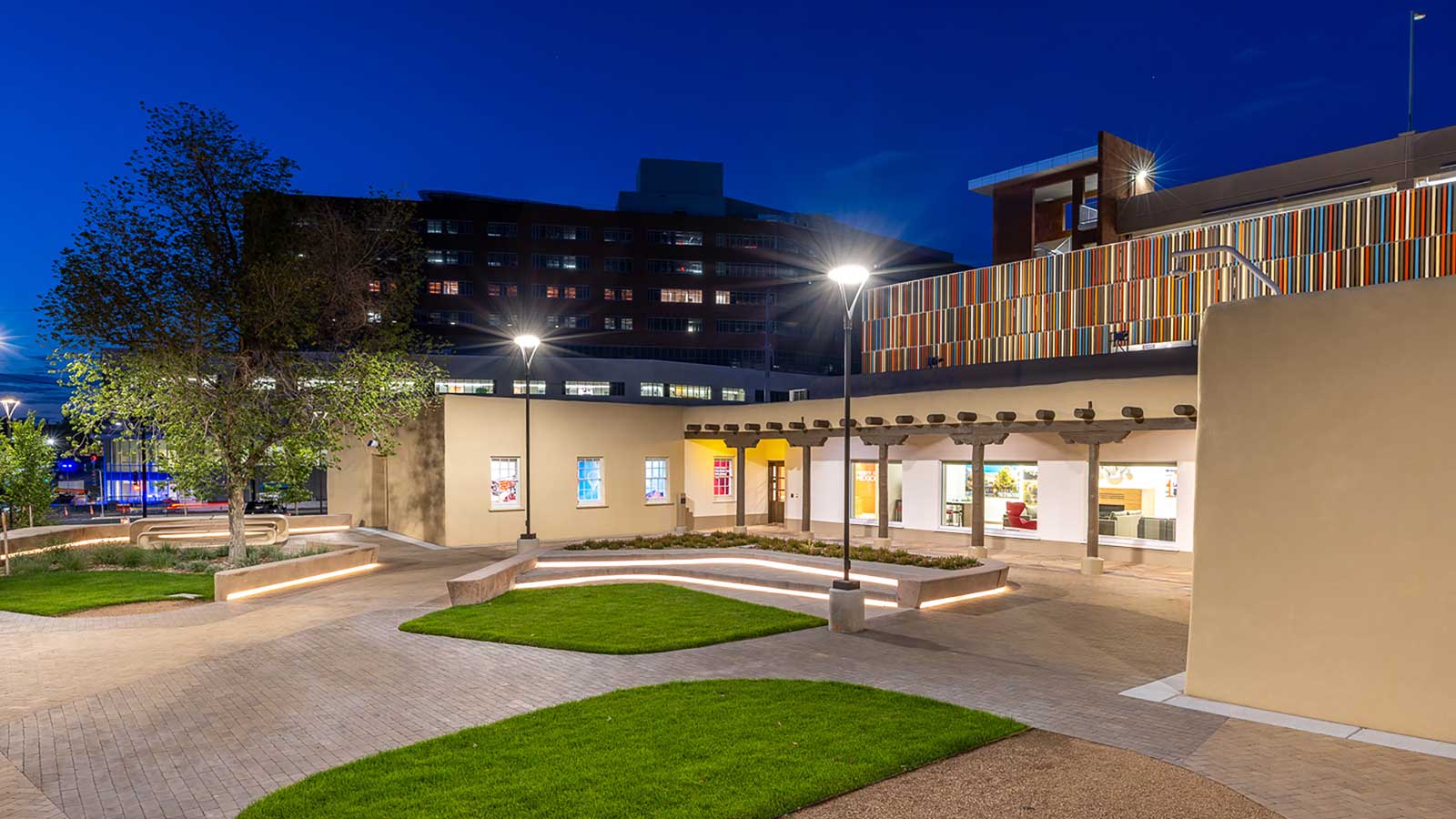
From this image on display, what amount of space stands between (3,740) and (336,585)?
909 centimetres

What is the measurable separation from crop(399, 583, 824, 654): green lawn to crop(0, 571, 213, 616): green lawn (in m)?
5.88

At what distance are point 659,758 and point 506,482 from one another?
1812 cm

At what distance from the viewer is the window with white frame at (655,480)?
86.8ft

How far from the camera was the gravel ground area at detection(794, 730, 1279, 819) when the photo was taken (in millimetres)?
5801

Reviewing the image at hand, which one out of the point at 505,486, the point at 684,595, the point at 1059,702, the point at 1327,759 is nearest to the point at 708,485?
the point at 505,486

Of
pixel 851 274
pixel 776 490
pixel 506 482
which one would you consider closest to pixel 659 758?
pixel 851 274

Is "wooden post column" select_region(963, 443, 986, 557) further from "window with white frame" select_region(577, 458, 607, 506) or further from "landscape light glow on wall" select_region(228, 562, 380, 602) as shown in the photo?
"landscape light glow on wall" select_region(228, 562, 380, 602)

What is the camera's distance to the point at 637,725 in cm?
753

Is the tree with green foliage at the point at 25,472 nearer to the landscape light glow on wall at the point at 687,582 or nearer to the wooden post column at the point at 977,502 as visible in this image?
the landscape light glow on wall at the point at 687,582

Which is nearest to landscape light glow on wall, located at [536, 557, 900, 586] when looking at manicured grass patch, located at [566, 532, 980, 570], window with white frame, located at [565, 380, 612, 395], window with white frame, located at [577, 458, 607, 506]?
manicured grass patch, located at [566, 532, 980, 570]

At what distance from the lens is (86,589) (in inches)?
606

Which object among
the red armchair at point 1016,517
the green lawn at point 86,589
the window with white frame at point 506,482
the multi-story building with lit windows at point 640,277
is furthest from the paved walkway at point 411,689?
the multi-story building with lit windows at point 640,277

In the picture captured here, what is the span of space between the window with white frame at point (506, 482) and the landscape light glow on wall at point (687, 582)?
24.4 feet

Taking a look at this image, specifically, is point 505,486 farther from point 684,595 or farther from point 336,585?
point 684,595
